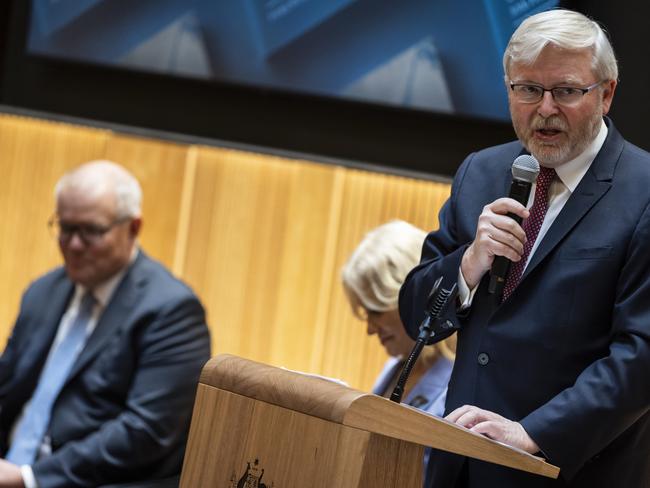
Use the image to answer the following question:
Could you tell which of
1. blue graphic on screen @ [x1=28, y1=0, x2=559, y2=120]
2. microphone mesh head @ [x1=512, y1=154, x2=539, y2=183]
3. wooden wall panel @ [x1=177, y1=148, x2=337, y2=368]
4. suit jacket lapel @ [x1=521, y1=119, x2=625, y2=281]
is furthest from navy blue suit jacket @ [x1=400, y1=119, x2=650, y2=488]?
wooden wall panel @ [x1=177, y1=148, x2=337, y2=368]

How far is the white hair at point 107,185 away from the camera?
11.6 ft

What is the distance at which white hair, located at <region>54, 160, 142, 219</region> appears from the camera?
11.6 ft

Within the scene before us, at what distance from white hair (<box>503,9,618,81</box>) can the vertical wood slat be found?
177 cm

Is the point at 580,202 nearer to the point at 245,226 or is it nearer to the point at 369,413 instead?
the point at 369,413

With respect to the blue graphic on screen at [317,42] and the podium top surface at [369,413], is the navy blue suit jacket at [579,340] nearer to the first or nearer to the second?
the podium top surface at [369,413]

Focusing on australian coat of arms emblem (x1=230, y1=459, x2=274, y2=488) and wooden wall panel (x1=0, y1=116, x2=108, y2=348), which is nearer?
australian coat of arms emblem (x1=230, y1=459, x2=274, y2=488)

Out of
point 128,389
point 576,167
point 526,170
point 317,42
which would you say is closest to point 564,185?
point 576,167

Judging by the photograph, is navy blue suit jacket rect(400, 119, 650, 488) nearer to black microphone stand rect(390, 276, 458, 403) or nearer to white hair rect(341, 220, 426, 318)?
black microphone stand rect(390, 276, 458, 403)

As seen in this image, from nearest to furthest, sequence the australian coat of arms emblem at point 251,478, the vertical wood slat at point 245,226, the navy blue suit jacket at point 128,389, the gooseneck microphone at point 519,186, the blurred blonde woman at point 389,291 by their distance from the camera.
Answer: the australian coat of arms emblem at point 251,478
the gooseneck microphone at point 519,186
the blurred blonde woman at point 389,291
the navy blue suit jacket at point 128,389
the vertical wood slat at point 245,226

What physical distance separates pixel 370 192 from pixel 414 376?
46.2 inches

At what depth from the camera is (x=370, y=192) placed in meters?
4.01

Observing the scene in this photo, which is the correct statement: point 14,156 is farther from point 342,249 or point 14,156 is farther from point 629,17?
point 629,17

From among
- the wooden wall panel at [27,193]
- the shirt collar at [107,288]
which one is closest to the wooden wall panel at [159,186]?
the wooden wall panel at [27,193]

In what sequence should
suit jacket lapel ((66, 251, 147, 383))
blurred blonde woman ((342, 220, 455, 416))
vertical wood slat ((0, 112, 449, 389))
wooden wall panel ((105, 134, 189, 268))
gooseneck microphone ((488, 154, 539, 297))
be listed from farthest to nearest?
wooden wall panel ((105, 134, 189, 268))
vertical wood slat ((0, 112, 449, 389))
suit jacket lapel ((66, 251, 147, 383))
blurred blonde woman ((342, 220, 455, 416))
gooseneck microphone ((488, 154, 539, 297))
